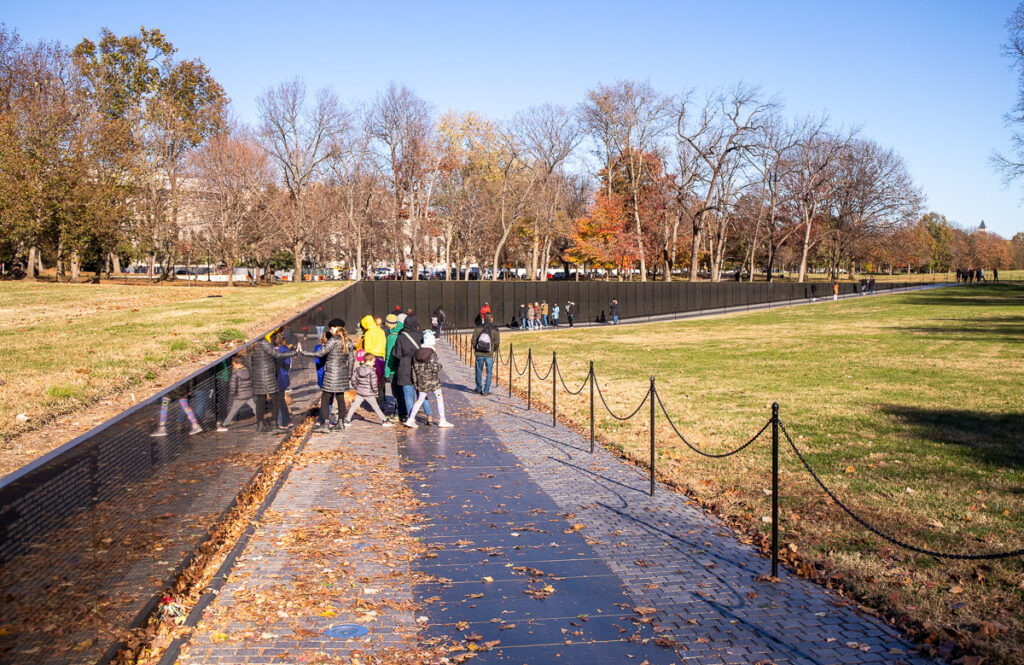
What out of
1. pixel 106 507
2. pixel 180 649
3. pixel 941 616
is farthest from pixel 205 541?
pixel 941 616

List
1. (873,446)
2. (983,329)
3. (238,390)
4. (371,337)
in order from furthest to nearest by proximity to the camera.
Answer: (983,329)
(371,337)
(873,446)
(238,390)

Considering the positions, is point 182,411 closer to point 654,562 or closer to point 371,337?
point 654,562

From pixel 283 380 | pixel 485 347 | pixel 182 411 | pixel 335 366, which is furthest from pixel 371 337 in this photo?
pixel 182 411

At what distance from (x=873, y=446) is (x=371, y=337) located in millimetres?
8986

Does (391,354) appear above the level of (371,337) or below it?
below

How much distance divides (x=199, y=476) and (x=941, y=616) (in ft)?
21.1

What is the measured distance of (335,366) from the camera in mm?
13547

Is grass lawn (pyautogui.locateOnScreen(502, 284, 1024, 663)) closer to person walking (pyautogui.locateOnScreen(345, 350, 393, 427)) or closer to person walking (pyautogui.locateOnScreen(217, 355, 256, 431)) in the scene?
person walking (pyautogui.locateOnScreen(345, 350, 393, 427))

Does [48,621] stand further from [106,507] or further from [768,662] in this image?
[768,662]

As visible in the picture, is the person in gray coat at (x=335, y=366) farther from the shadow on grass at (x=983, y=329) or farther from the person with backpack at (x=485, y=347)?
the shadow on grass at (x=983, y=329)

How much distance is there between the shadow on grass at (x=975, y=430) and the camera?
11379mm

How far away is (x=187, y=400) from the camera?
702cm

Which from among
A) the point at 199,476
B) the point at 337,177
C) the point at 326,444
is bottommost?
the point at 326,444

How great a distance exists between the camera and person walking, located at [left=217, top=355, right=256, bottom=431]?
8909mm
